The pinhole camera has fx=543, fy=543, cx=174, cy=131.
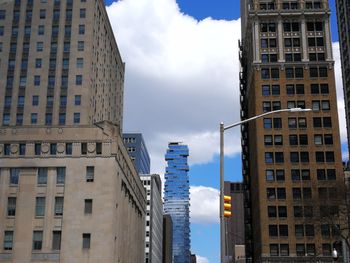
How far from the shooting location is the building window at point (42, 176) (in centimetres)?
6144

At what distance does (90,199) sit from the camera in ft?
199

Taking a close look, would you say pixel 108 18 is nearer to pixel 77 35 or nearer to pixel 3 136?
pixel 77 35

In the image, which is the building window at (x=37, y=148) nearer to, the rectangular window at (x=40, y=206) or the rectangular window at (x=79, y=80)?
the rectangular window at (x=40, y=206)

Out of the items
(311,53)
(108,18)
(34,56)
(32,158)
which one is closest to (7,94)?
(34,56)

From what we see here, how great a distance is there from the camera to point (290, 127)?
3900 inches

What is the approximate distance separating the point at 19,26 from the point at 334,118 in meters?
59.9

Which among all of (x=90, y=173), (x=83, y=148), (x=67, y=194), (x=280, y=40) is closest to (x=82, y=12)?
(x=280, y=40)

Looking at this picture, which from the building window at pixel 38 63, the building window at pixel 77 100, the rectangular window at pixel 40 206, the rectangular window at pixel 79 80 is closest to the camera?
the rectangular window at pixel 40 206

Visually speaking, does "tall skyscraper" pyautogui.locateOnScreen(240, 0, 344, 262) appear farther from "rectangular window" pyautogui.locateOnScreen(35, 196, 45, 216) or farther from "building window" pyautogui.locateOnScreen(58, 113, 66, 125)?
"rectangular window" pyautogui.locateOnScreen(35, 196, 45, 216)

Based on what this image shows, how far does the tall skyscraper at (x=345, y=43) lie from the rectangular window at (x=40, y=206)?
290 feet

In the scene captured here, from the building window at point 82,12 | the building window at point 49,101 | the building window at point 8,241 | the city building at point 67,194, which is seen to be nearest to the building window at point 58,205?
the city building at point 67,194

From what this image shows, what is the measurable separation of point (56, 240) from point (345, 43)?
100717 millimetres

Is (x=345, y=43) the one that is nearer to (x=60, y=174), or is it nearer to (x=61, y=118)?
(x=61, y=118)

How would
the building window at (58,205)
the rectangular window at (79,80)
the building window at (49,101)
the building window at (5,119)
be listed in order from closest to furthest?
the building window at (58,205) → the building window at (5,119) → the building window at (49,101) → the rectangular window at (79,80)
